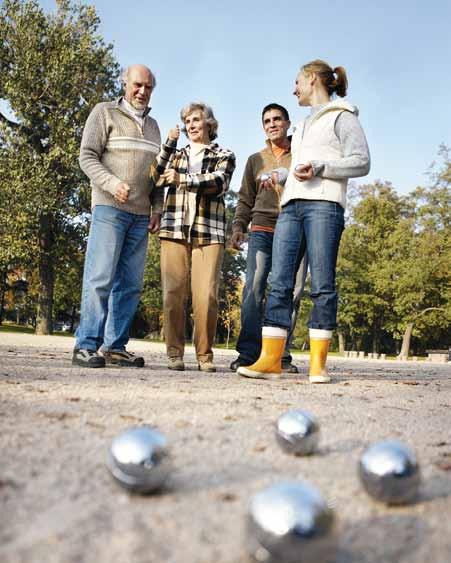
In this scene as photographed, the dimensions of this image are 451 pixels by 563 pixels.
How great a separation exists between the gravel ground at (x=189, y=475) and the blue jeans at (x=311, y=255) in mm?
1301

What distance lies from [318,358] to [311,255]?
911mm

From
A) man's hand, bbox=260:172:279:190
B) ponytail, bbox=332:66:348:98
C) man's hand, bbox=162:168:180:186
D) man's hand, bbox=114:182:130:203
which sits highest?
ponytail, bbox=332:66:348:98

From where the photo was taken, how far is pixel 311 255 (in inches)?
195

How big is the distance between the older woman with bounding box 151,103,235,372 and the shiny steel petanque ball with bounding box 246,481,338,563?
446 centimetres

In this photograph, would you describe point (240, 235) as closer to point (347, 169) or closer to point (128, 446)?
point (347, 169)

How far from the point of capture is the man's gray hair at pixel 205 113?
5.68 meters

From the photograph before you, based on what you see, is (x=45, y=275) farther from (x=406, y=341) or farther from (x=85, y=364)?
(x=406, y=341)

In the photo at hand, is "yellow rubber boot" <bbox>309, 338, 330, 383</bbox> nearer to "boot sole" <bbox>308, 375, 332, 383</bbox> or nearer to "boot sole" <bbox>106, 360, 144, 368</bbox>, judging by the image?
"boot sole" <bbox>308, 375, 332, 383</bbox>

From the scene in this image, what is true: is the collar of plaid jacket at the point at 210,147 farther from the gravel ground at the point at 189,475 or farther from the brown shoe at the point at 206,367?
the gravel ground at the point at 189,475

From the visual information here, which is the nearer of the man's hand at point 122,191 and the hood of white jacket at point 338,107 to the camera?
the hood of white jacket at point 338,107

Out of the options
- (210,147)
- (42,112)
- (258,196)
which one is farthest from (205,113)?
(42,112)

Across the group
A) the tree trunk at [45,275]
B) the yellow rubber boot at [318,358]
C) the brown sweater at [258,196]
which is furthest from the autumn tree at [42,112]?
the yellow rubber boot at [318,358]

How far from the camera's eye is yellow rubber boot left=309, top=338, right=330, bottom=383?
16.3 ft

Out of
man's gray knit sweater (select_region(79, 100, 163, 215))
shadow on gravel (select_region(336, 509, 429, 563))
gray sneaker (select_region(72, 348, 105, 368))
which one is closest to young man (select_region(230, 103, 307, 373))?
man's gray knit sweater (select_region(79, 100, 163, 215))
